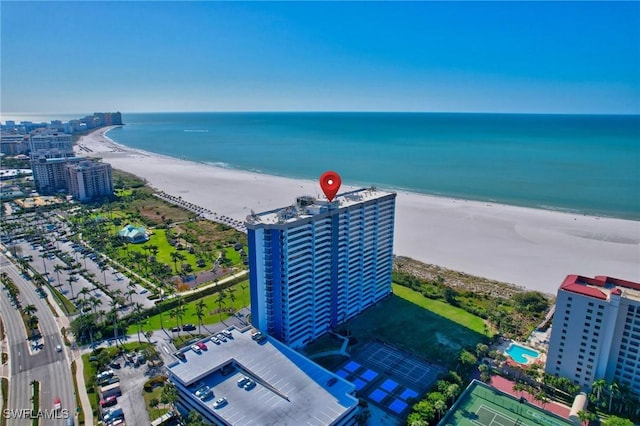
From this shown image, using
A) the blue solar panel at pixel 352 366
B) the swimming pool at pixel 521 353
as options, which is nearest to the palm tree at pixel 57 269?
the blue solar panel at pixel 352 366

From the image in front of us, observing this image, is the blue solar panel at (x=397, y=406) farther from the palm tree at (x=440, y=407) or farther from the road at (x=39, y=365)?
the road at (x=39, y=365)

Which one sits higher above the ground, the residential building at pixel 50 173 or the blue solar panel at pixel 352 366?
the residential building at pixel 50 173

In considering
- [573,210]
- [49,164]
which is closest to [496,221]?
[573,210]

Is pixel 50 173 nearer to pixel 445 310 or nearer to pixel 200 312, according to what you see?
pixel 200 312

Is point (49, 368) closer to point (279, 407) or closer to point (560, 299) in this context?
point (279, 407)

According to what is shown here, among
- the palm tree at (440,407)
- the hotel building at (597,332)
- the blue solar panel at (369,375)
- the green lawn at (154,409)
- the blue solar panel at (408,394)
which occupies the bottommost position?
the green lawn at (154,409)

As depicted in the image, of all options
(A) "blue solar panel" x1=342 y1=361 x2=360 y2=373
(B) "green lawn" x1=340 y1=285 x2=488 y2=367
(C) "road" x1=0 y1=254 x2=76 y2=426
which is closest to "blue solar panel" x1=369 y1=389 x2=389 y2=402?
(A) "blue solar panel" x1=342 y1=361 x2=360 y2=373

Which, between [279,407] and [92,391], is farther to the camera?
[92,391]
